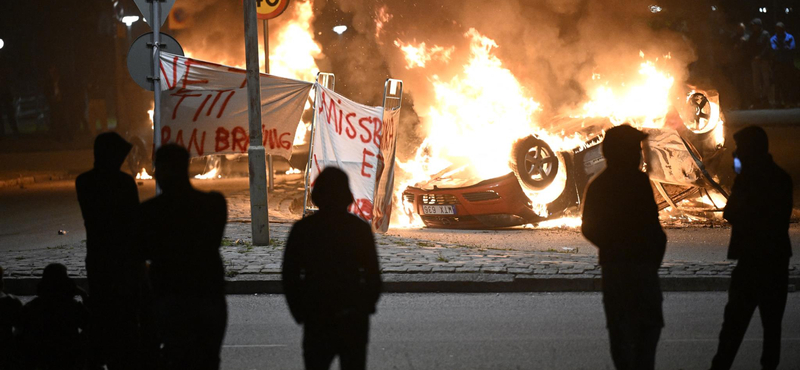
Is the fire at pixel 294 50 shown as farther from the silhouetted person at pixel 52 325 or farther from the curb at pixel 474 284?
the silhouetted person at pixel 52 325

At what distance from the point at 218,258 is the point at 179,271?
0.64 ft

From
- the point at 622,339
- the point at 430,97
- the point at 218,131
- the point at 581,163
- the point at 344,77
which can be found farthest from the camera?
the point at 344,77

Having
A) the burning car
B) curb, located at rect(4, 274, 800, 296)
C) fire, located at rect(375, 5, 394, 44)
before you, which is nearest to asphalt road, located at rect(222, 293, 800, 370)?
curb, located at rect(4, 274, 800, 296)

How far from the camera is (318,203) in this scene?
371 cm

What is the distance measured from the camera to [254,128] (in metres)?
9.60

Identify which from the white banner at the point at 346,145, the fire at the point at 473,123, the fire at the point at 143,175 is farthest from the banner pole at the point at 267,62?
the fire at the point at 143,175

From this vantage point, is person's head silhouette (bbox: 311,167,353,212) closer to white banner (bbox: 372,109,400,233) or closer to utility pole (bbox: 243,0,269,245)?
utility pole (bbox: 243,0,269,245)

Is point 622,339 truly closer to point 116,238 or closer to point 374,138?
point 116,238

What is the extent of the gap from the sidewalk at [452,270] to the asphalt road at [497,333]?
0.19m

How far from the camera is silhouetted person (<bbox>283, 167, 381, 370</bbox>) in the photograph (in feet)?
12.2

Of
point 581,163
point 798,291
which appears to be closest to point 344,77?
point 581,163

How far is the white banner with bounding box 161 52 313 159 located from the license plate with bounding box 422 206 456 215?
9.14 feet

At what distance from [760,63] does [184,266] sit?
32439 millimetres

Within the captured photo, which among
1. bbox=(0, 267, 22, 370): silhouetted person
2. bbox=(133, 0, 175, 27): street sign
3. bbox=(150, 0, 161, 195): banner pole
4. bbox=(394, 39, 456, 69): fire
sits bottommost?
bbox=(0, 267, 22, 370): silhouetted person
